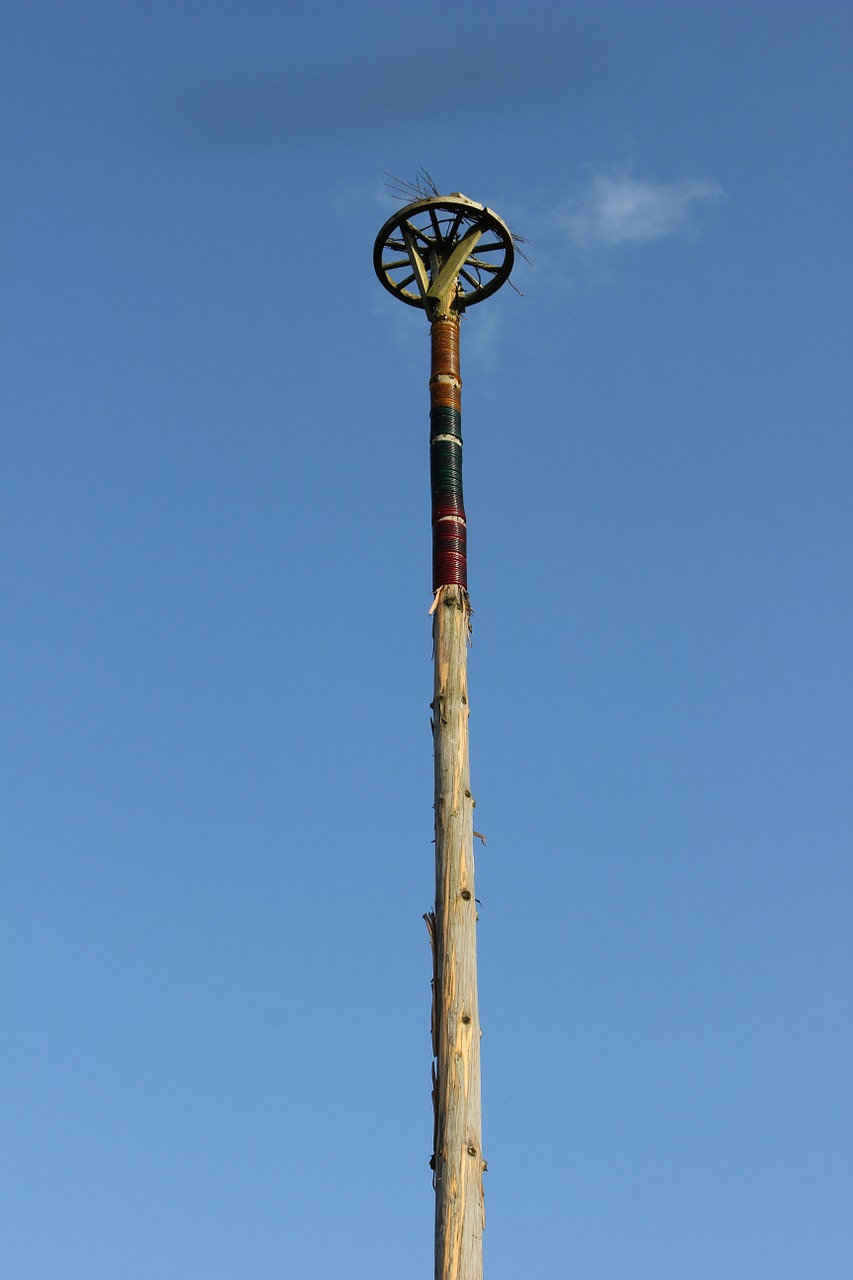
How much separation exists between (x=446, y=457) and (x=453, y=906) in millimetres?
3414

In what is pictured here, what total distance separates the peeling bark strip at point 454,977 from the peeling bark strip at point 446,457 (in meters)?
0.26

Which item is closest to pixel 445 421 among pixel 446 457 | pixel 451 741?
pixel 446 457

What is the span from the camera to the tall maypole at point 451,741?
24.7 feet

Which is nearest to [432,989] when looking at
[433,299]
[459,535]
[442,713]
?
[442,713]

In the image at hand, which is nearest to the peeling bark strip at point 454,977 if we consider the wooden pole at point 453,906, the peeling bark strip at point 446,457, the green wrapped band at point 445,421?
the wooden pole at point 453,906

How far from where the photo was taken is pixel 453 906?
8211 mm

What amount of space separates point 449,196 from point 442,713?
410 centimetres

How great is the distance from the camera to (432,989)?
26.7ft

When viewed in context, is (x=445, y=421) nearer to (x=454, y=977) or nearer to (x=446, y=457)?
(x=446, y=457)

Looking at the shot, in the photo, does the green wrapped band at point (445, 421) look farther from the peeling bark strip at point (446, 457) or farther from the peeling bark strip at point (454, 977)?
the peeling bark strip at point (454, 977)

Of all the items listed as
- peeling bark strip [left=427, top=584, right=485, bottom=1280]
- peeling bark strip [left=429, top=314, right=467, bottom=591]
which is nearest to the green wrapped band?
peeling bark strip [left=429, top=314, right=467, bottom=591]

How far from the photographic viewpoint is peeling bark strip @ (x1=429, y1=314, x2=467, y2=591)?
9555mm

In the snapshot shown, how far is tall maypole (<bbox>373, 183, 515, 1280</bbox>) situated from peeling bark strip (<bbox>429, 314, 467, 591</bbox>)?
0.03 ft

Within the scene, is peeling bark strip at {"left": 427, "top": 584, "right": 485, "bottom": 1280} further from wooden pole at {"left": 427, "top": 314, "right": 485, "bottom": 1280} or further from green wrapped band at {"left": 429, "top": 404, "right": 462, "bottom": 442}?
green wrapped band at {"left": 429, "top": 404, "right": 462, "bottom": 442}
